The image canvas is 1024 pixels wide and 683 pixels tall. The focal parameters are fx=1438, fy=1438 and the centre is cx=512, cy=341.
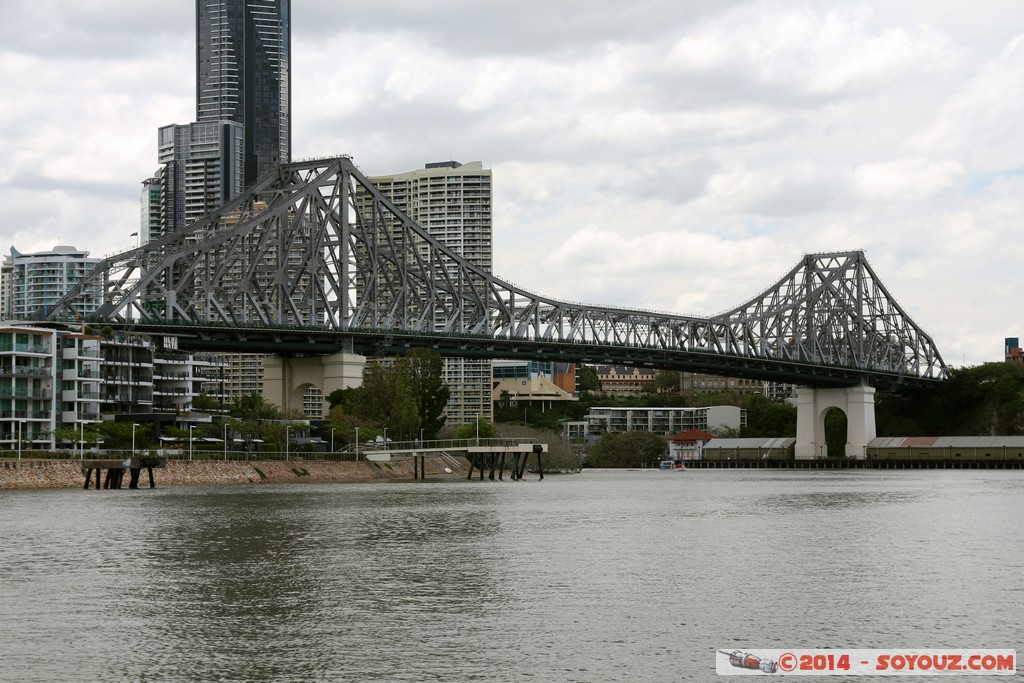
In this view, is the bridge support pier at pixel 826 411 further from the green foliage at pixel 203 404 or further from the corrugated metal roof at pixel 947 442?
the green foliage at pixel 203 404

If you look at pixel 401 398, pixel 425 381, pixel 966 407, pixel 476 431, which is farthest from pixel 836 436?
pixel 401 398

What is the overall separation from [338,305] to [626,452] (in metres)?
72.2

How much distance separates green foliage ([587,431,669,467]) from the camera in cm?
18925

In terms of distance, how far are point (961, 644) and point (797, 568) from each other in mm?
11102

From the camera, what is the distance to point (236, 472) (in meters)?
87.5

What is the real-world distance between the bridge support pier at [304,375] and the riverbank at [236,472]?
14.9 metres

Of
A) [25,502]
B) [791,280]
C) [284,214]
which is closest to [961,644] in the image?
[25,502]

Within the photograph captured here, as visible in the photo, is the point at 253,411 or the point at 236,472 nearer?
the point at 236,472

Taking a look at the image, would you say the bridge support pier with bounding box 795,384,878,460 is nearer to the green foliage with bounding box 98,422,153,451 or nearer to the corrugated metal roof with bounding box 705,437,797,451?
the corrugated metal roof with bounding box 705,437,797,451

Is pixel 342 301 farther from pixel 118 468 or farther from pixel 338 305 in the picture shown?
pixel 118 468

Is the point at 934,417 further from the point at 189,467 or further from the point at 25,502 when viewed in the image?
the point at 25,502

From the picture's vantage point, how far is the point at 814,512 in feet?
196

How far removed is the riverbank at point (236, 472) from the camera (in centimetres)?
7456

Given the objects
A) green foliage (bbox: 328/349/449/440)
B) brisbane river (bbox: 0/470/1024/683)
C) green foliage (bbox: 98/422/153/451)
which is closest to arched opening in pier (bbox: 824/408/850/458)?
green foliage (bbox: 328/349/449/440)
